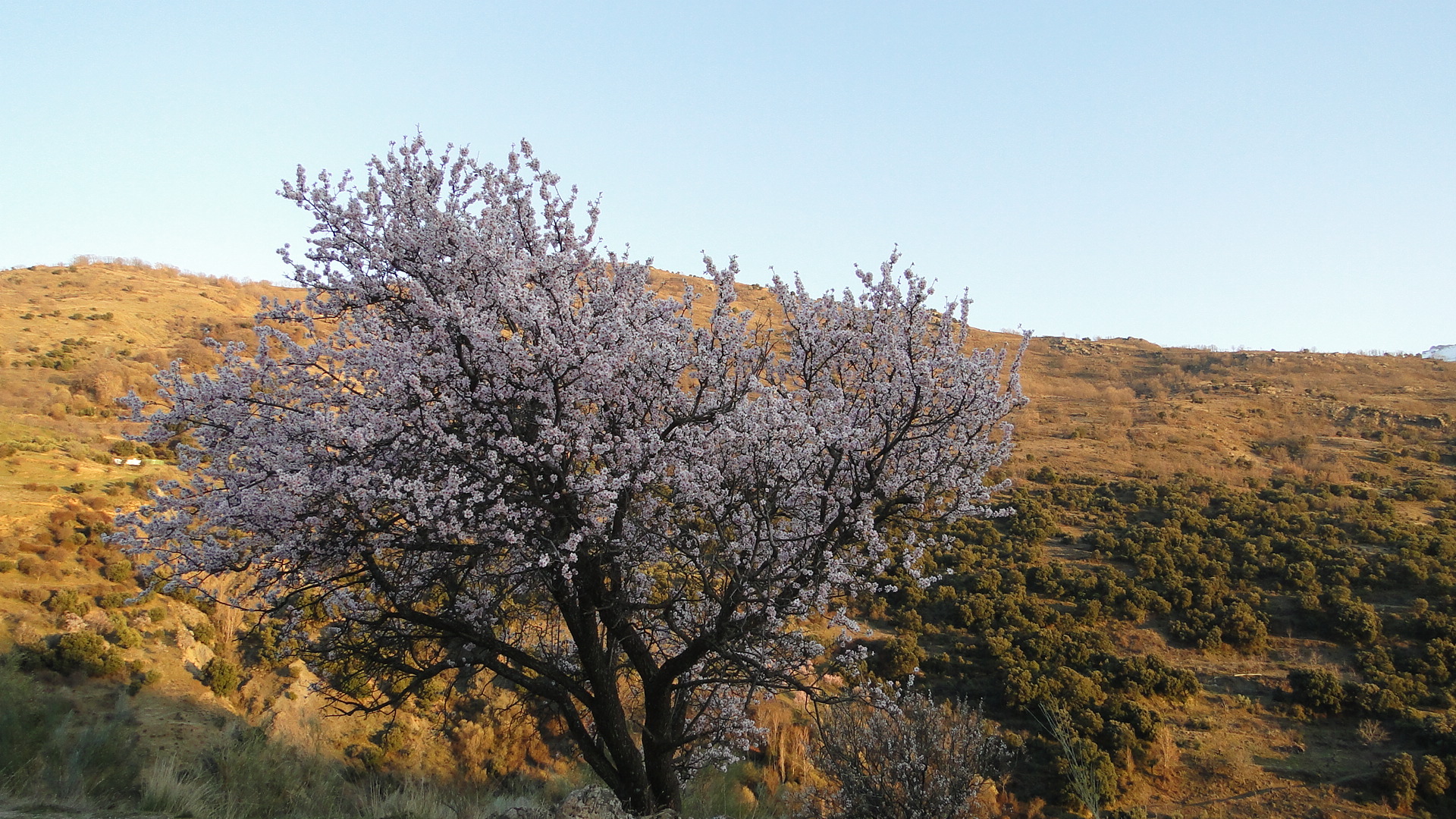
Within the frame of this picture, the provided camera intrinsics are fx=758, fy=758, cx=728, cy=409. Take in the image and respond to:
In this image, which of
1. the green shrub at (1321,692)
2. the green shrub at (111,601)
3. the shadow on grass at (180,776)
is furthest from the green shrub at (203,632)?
the green shrub at (1321,692)

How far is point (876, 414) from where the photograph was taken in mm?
8953

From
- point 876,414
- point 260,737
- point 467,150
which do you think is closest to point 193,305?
point 260,737

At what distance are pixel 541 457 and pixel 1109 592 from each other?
71.6 feet

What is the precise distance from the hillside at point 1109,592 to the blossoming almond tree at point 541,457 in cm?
620

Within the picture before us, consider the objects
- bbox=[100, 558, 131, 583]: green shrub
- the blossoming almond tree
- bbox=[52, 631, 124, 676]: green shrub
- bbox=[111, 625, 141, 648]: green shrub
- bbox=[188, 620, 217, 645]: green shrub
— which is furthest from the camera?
bbox=[100, 558, 131, 583]: green shrub

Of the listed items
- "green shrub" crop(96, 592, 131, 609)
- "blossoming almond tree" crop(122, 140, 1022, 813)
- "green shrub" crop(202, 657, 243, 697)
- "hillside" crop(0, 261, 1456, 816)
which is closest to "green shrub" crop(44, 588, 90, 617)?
"hillside" crop(0, 261, 1456, 816)

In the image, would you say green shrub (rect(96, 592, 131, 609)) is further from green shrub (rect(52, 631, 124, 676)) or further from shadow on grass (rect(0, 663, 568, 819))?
shadow on grass (rect(0, 663, 568, 819))

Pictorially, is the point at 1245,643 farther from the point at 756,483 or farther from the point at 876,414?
the point at 756,483

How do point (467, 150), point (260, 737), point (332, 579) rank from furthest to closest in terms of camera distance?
point (260, 737)
point (467, 150)
point (332, 579)

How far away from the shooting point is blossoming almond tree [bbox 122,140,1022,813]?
22.4 feet

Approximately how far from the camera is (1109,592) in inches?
915

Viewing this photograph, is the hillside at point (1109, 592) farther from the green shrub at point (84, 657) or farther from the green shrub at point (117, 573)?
the green shrub at point (84, 657)

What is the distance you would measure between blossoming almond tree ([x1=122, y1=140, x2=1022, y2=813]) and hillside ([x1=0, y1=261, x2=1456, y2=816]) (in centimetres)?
A: 620

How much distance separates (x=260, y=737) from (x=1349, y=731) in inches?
912
